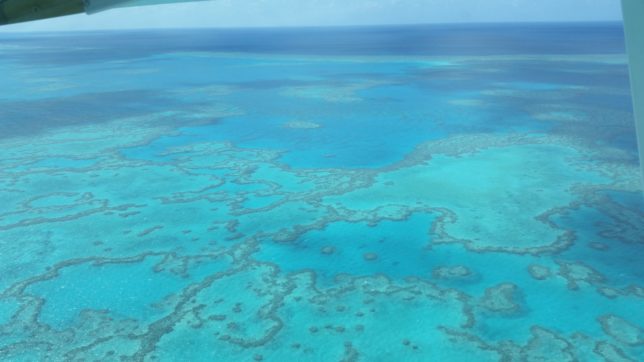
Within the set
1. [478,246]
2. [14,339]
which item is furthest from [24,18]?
[478,246]

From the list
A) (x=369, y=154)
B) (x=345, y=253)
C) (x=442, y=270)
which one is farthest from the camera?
(x=369, y=154)

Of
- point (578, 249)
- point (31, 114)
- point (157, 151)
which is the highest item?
point (31, 114)

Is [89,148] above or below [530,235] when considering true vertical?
above

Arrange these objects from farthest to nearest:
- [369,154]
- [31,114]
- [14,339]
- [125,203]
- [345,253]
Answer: [31,114], [369,154], [125,203], [345,253], [14,339]

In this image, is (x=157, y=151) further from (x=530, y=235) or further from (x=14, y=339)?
(x=530, y=235)

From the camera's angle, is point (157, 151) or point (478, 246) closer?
point (478, 246)

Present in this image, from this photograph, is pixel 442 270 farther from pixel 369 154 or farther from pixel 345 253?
pixel 369 154
